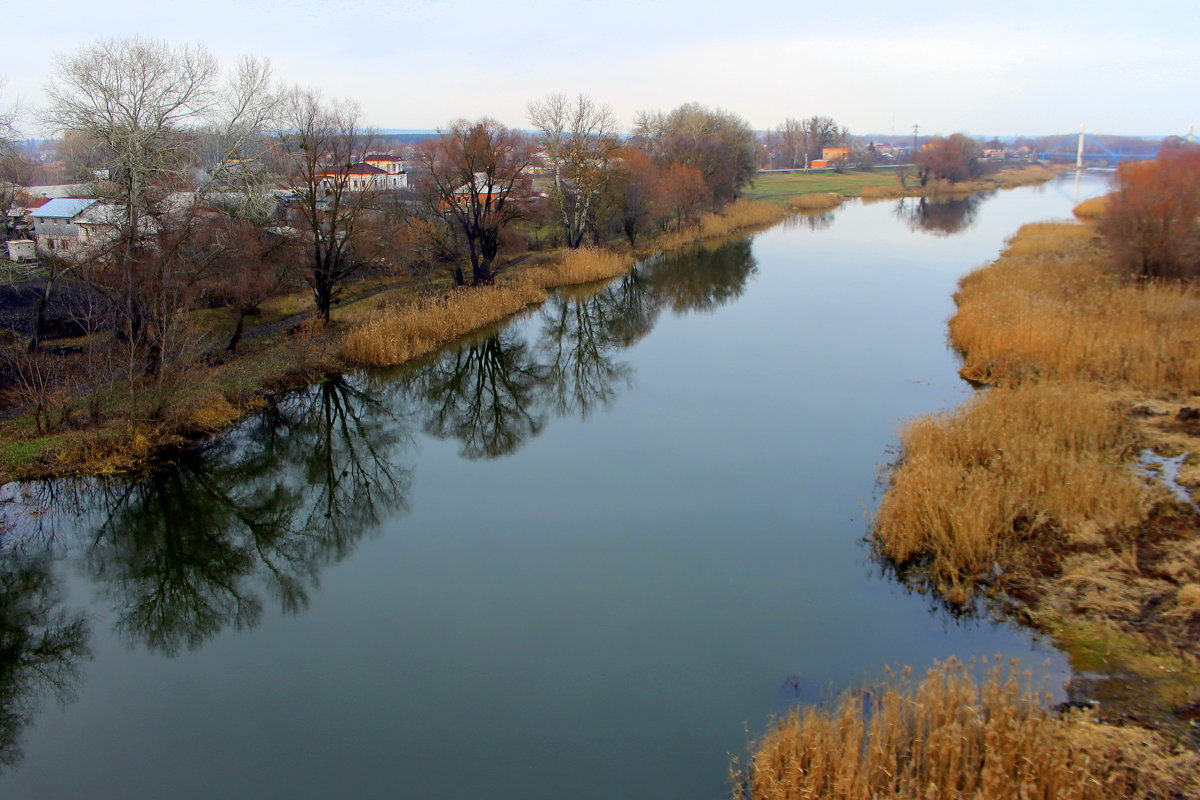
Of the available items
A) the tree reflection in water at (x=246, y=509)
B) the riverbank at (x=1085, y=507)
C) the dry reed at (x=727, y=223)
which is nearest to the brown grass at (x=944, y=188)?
the dry reed at (x=727, y=223)

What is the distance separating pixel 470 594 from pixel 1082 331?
10.2 meters

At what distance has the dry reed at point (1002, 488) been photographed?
24.2 ft

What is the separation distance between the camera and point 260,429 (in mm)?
12367

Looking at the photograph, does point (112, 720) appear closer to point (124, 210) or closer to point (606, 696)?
point (606, 696)

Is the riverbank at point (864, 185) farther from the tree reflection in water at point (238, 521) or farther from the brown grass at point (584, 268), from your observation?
the tree reflection in water at point (238, 521)

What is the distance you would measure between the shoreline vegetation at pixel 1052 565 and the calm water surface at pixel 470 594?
0.52 meters

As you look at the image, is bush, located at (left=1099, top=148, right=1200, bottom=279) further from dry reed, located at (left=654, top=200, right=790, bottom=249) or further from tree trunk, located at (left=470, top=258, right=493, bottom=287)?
dry reed, located at (left=654, top=200, right=790, bottom=249)

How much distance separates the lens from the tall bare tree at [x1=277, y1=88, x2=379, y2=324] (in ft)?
52.6

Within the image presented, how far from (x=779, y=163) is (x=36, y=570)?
91.4 metres

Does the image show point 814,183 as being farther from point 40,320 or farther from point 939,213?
point 40,320

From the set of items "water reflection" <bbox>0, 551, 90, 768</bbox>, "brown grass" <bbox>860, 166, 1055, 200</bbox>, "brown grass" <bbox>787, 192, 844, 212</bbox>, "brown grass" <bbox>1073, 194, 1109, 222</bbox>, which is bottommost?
"water reflection" <bbox>0, 551, 90, 768</bbox>

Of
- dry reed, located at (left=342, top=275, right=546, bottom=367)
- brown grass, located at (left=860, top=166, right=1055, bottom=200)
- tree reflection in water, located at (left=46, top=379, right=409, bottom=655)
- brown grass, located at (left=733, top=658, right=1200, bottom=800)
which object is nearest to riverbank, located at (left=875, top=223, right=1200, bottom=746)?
brown grass, located at (left=733, top=658, right=1200, bottom=800)

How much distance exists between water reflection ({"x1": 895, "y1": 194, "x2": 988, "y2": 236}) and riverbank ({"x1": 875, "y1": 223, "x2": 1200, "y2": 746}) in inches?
938

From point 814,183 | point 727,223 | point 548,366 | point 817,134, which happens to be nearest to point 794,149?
point 817,134
